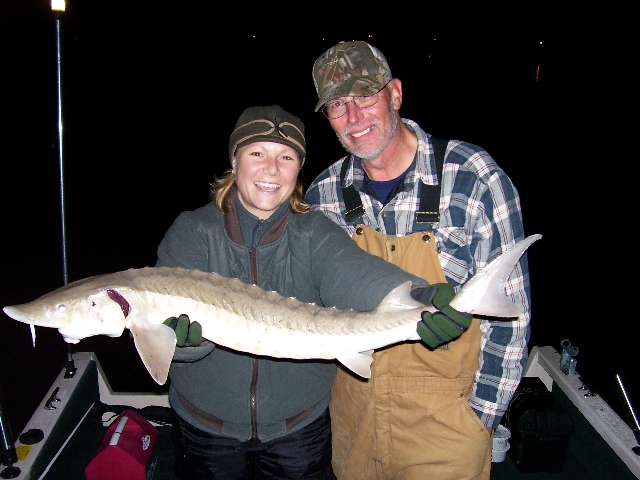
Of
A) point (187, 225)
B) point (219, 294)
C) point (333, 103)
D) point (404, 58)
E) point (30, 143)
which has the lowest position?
point (30, 143)

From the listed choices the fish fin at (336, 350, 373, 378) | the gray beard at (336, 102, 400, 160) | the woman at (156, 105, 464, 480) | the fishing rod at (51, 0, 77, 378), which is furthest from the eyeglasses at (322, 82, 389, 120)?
the fishing rod at (51, 0, 77, 378)

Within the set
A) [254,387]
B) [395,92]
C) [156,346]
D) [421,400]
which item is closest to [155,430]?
[254,387]

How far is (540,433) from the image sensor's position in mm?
3721

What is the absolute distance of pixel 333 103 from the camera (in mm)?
2848

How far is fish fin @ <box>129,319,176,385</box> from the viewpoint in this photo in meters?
2.17

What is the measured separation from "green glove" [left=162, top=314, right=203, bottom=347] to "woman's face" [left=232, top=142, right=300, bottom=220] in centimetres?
60

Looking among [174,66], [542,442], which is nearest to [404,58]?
[174,66]

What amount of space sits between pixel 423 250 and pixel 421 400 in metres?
0.80

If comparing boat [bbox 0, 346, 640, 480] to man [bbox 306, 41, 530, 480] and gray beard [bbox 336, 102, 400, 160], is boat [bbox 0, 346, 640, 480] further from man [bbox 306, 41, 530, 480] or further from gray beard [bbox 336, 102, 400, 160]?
gray beard [bbox 336, 102, 400, 160]

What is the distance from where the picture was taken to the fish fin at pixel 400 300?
216cm

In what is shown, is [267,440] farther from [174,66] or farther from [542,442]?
[174,66]

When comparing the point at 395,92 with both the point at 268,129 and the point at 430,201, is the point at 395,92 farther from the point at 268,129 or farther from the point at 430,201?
the point at 268,129

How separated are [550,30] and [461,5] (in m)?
11.8

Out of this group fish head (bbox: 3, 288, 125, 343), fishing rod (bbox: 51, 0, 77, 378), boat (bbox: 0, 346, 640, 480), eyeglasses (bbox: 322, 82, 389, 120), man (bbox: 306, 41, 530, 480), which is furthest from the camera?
fishing rod (bbox: 51, 0, 77, 378)
